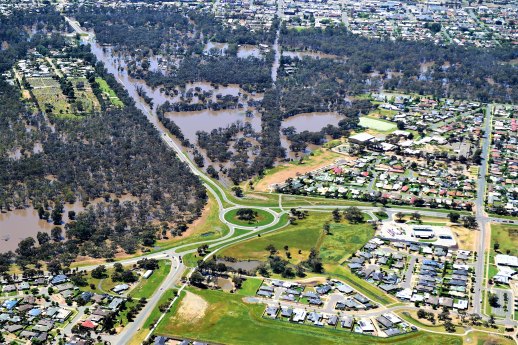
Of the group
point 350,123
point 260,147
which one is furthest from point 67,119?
point 350,123

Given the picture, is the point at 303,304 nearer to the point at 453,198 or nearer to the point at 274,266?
the point at 274,266

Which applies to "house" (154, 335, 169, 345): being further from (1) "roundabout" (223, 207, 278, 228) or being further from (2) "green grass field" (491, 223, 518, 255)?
(2) "green grass field" (491, 223, 518, 255)

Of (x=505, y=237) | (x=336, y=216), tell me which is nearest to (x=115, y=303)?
(x=336, y=216)

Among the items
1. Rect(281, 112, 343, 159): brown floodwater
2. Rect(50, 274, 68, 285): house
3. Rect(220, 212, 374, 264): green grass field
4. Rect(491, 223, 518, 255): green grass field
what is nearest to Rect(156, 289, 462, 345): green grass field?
Rect(220, 212, 374, 264): green grass field

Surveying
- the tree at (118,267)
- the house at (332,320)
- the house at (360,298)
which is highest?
the tree at (118,267)

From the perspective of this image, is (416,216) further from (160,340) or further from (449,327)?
(160,340)

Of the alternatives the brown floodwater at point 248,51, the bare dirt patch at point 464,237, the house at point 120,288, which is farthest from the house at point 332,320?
the brown floodwater at point 248,51

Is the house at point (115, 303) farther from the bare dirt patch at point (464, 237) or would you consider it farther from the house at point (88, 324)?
the bare dirt patch at point (464, 237)
